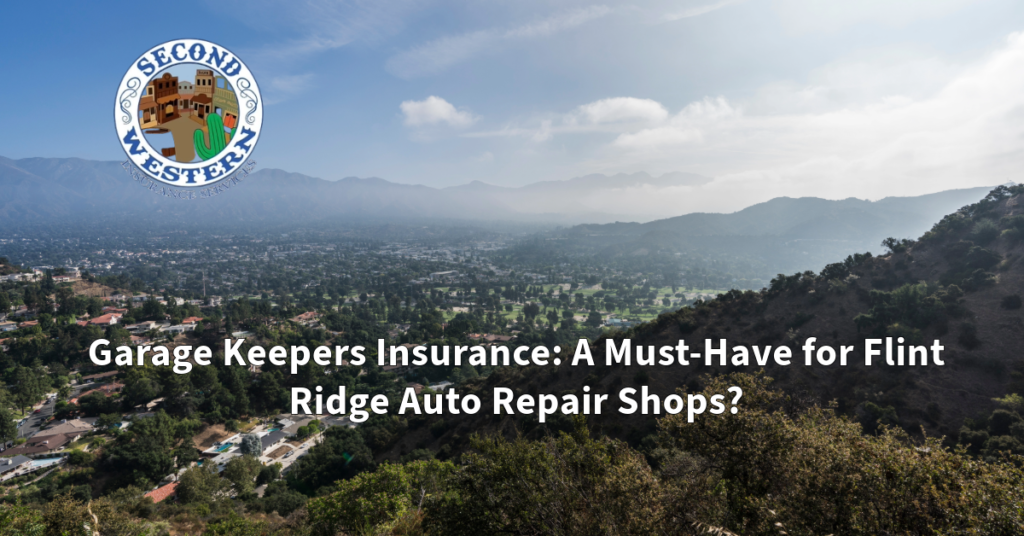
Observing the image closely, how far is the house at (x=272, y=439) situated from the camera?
27.0m

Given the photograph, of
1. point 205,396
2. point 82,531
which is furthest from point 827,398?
point 205,396

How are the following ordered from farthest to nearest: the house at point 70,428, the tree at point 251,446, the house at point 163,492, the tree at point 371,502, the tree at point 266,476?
the tree at point 251,446
the house at point 70,428
the tree at point 266,476
the house at point 163,492
the tree at point 371,502

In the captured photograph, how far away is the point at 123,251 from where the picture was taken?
5015 inches

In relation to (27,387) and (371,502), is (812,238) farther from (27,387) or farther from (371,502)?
(27,387)

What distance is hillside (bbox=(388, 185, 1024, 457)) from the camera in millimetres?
16734

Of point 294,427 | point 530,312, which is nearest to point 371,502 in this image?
point 294,427

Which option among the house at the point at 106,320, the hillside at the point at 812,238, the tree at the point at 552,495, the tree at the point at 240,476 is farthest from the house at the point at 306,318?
the hillside at the point at 812,238

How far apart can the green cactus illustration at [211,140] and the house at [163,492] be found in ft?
55.6

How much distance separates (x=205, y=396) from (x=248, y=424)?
408cm

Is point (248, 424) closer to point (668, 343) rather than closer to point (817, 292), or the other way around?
point (668, 343)

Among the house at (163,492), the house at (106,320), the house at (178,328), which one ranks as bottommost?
the house at (163,492)

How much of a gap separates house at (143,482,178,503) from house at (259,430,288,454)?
5.48m

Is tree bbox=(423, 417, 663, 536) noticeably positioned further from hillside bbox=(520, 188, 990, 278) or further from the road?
hillside bbox=(520, 188, 990, 278)

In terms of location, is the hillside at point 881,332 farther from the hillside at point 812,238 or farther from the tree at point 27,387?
the hillside at point 812,238
